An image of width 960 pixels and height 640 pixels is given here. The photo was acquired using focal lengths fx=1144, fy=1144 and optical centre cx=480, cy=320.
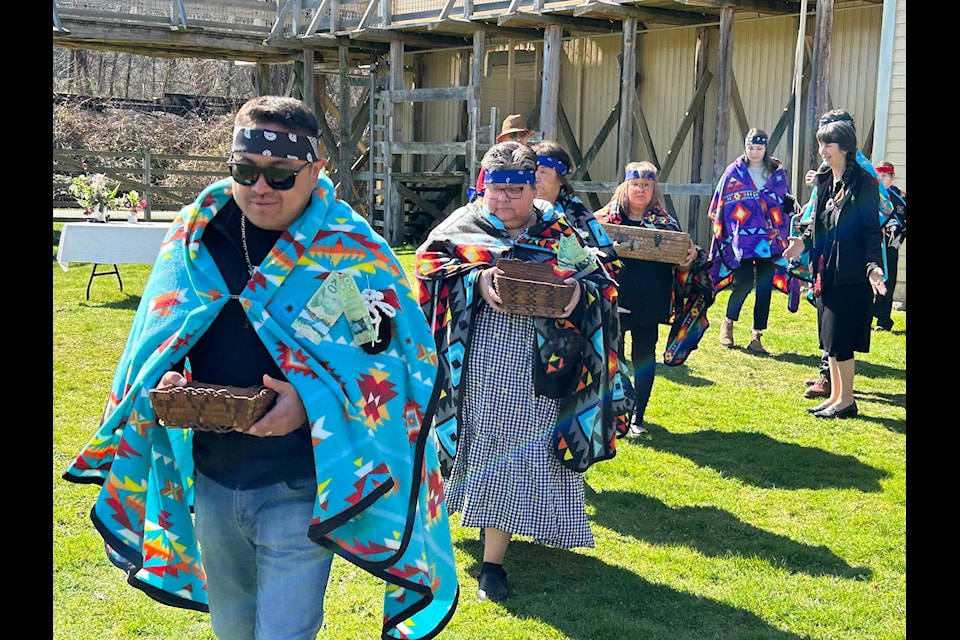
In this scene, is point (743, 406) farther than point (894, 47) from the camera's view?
No

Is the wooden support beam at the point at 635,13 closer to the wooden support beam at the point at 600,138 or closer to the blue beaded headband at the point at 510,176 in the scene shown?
the wooden support beam at the point at 600,138

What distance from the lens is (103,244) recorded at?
13766mm

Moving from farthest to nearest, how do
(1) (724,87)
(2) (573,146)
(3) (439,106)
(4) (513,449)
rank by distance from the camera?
(3) (439,106)
(2) (573,146)
(1) (724,87)
(4) (513,449)

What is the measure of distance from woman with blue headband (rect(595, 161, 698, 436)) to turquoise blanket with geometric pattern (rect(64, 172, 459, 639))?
14.5 feet

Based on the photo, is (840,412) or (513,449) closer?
(513,449)

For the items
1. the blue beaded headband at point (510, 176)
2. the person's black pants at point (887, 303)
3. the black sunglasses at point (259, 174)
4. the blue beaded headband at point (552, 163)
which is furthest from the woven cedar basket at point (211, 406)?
the person's black pants at point (887, 303)

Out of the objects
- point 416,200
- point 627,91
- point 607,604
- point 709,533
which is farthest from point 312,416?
point 416,200

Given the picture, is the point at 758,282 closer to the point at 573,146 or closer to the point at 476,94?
the point at 476,94

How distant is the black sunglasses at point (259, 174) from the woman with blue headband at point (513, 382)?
2010mm

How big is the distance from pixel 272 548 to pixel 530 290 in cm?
202

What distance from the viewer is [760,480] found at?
277 inches

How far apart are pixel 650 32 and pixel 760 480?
1338 centimetres

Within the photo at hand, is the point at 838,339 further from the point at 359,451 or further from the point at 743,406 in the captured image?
the point at 359,451

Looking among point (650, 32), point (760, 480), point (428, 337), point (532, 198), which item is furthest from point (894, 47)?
point (428, 337)
